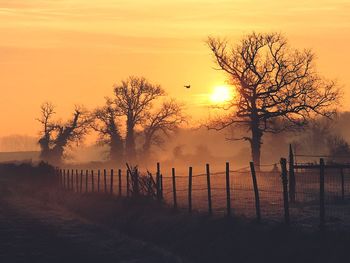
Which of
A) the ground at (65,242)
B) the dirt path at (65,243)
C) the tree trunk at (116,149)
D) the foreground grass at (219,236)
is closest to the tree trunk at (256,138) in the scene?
the ground at (65,242)

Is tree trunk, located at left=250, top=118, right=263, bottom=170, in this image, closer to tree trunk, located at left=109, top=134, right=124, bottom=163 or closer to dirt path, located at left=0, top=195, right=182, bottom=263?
dirt path, located at left=0, top=195, right=182, bottom=263

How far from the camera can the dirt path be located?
18.5 m

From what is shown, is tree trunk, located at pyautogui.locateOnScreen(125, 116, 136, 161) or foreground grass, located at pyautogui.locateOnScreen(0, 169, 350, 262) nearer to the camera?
foreground grass, located at pyautogui.locateOnScreen(0, 169, 350, 262)

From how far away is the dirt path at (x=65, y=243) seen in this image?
60.6 ft

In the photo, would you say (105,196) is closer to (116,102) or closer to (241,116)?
(241,116)

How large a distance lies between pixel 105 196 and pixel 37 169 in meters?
29.5

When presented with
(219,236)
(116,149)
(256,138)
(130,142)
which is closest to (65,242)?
(219,236)

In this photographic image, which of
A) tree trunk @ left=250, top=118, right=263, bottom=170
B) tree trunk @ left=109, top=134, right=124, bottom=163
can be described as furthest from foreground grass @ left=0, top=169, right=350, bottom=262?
tree trunk @ left=109, top=134, right=124, bottom=163

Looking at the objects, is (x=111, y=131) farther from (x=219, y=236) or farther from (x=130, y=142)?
(x=219, y=236)

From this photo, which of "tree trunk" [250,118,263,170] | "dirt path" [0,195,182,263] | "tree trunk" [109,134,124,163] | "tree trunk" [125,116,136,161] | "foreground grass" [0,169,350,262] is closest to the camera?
"foreground grass" [0,169,350,262]

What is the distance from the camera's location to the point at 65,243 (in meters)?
21.4

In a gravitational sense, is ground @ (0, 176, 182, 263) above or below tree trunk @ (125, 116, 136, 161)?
below

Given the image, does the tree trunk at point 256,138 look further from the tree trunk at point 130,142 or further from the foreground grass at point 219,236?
the foreground grass at point 219,236

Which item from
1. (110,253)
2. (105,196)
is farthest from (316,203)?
(110,253)
